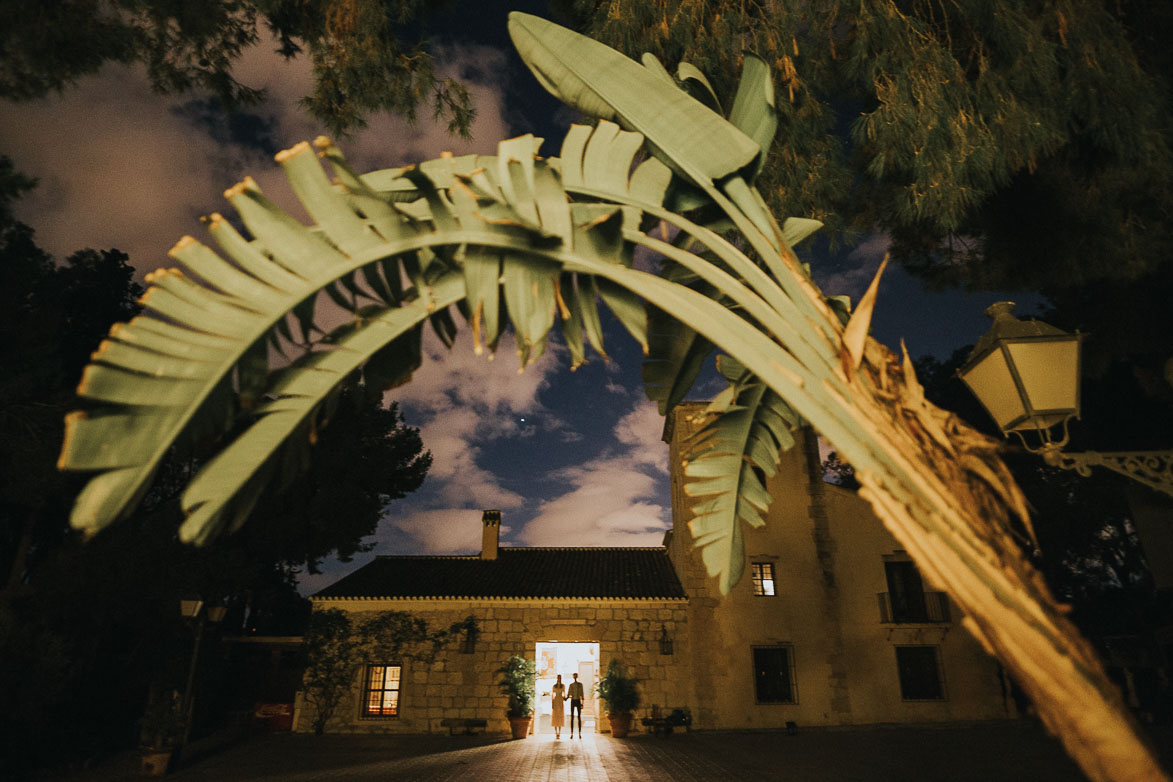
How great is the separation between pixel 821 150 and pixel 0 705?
10.6 meters

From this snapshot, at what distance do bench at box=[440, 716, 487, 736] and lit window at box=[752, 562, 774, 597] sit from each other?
8.05m

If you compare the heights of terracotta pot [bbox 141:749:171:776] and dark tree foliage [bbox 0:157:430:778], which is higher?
dark tree foliage [bbox 0:157:430:778]

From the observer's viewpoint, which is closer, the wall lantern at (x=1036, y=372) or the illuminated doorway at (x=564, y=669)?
the wall lantern at (x=1036, y=372)

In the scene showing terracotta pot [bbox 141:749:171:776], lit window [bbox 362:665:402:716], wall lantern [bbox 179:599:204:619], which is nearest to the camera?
terracotta pot [bbox 141:749:171:776]

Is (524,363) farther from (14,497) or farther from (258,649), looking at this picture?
(258,649)

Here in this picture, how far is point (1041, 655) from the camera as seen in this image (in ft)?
2.81

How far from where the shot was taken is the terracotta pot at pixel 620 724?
1385 centimetres

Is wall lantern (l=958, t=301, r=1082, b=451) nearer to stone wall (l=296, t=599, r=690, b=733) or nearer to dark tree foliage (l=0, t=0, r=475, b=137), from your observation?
dark tree foliage (l=0, t=0, r=475, b=137)

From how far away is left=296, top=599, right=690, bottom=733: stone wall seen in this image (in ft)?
47.5

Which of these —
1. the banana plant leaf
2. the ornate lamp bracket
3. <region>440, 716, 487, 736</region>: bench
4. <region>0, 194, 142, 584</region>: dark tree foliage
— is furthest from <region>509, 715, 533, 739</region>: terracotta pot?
the banana plant leaf

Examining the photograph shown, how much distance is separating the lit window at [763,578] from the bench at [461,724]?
8.05 m

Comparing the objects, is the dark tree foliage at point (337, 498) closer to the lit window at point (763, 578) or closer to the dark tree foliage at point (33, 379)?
the dark tree foliage at point (33, 379)

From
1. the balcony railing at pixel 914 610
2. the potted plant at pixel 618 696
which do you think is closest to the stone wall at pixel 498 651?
the potted plant at pixel 618 696

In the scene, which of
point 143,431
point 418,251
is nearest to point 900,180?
point 418,251
